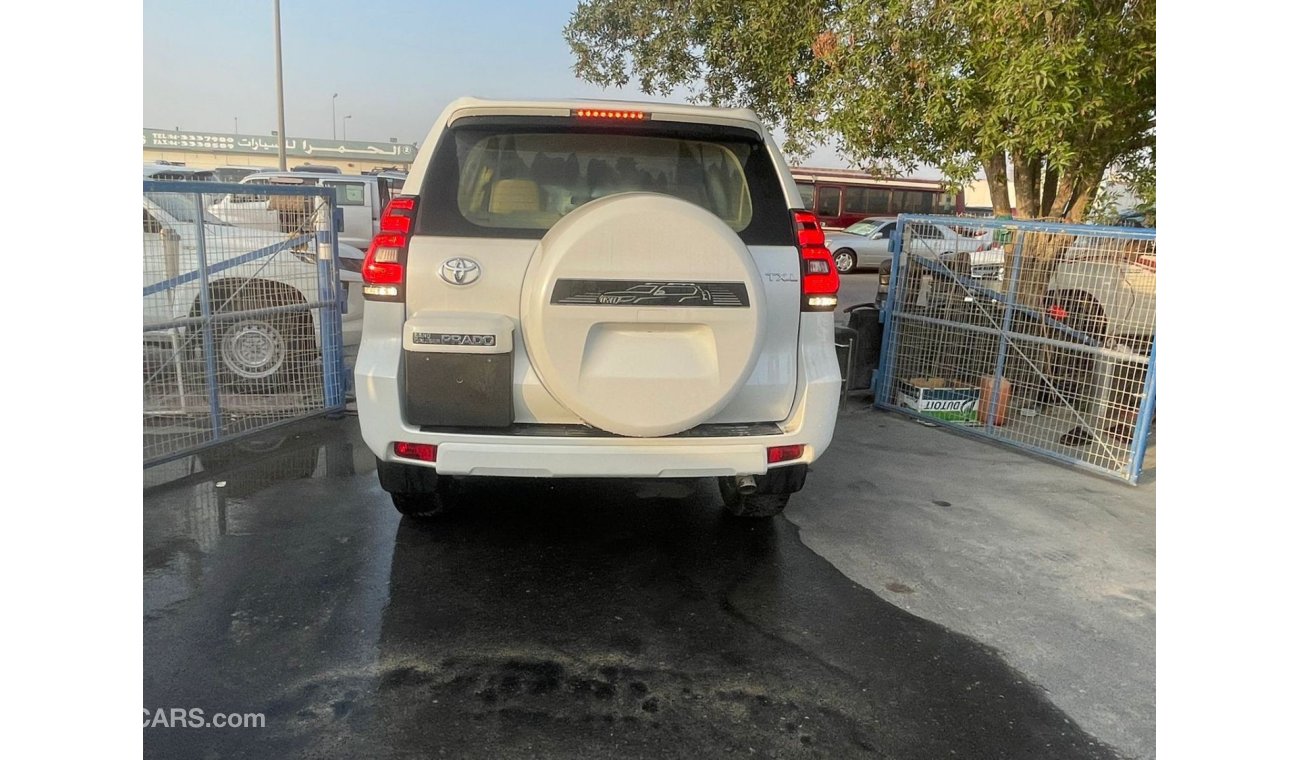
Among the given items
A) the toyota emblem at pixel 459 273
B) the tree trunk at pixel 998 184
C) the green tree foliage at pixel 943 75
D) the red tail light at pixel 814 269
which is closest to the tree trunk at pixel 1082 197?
the green tree foliage at pixel 943 75

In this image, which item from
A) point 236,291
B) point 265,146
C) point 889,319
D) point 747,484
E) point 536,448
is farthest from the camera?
point 265,146

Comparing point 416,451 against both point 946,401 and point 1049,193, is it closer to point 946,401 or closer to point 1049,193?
point 946,401

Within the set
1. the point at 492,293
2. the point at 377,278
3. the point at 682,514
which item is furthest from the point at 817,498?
the point at 377,278

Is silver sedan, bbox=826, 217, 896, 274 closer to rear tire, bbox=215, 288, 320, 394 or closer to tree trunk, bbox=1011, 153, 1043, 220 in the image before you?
tree trunk, bbox=1011, 153, 1043, 220

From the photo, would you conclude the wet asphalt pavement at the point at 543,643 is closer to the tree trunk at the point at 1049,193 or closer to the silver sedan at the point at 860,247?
the tree trunk at the point at 1049,193

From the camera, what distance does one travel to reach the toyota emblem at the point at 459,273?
3225mm

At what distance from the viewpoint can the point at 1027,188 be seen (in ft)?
25.3

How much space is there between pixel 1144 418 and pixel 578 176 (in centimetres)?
398

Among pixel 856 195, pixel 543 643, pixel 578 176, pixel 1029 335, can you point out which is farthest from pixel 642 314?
pixel 856 195

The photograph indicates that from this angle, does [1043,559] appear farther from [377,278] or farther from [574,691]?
[377,278]

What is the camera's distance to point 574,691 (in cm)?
283

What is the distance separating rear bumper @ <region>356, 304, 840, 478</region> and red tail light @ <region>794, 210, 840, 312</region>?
0.63m

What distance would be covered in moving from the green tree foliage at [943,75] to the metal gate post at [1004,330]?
0.68 meters

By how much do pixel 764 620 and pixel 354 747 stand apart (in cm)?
162
